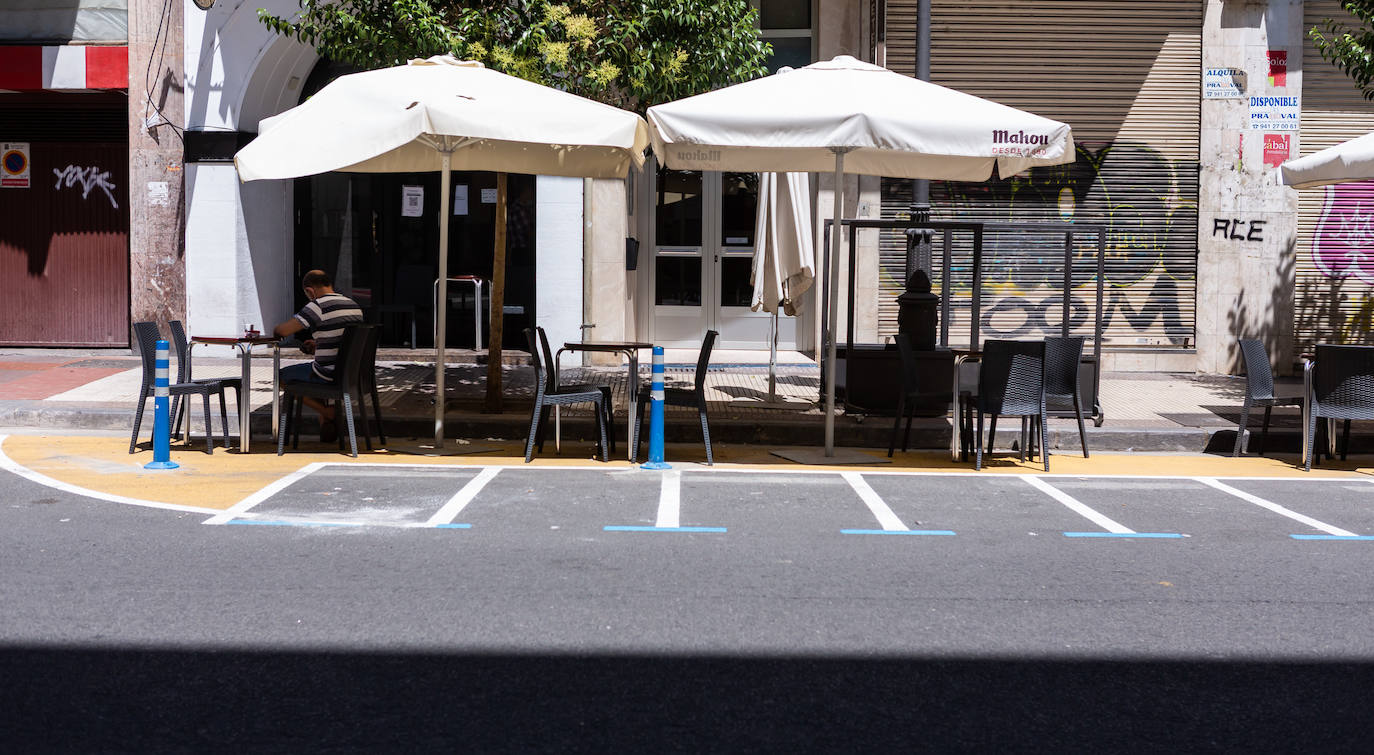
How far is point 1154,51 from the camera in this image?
17016 millimetres

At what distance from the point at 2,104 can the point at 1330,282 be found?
55.9 ft

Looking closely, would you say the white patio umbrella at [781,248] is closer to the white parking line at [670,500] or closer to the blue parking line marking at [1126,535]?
the white parking line at [670,500]

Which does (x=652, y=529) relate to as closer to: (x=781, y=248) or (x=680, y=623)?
(x=680, y=623)

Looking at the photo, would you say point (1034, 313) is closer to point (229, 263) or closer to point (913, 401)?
point (913, 401)

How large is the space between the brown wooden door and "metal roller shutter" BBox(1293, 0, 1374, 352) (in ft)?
49.1

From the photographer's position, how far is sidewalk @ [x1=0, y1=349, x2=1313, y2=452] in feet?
38.2

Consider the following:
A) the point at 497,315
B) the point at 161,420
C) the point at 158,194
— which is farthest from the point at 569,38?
the point at 158,194

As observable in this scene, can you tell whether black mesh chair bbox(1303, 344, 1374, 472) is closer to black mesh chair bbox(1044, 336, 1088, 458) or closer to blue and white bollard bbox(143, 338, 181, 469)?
black mesh chair bbox(1044, 336, 1088, 458)

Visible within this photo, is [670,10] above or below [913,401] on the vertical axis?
above

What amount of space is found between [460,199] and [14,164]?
18.9 ft

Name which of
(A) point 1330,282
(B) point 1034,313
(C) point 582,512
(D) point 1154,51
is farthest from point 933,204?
(C) point 582,512

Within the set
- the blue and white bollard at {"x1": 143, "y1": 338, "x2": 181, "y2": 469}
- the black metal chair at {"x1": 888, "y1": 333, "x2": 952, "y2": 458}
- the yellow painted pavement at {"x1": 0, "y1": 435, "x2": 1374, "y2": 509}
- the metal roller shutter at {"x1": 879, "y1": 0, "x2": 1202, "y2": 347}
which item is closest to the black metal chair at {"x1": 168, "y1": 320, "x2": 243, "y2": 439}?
the yellow painted pavement at {"x1": 0, "y1": 435, "x2": 1374, "y2": 509}

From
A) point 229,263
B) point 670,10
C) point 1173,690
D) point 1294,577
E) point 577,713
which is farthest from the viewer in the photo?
point 229,263

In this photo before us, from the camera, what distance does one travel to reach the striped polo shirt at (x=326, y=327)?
10.6 metres
